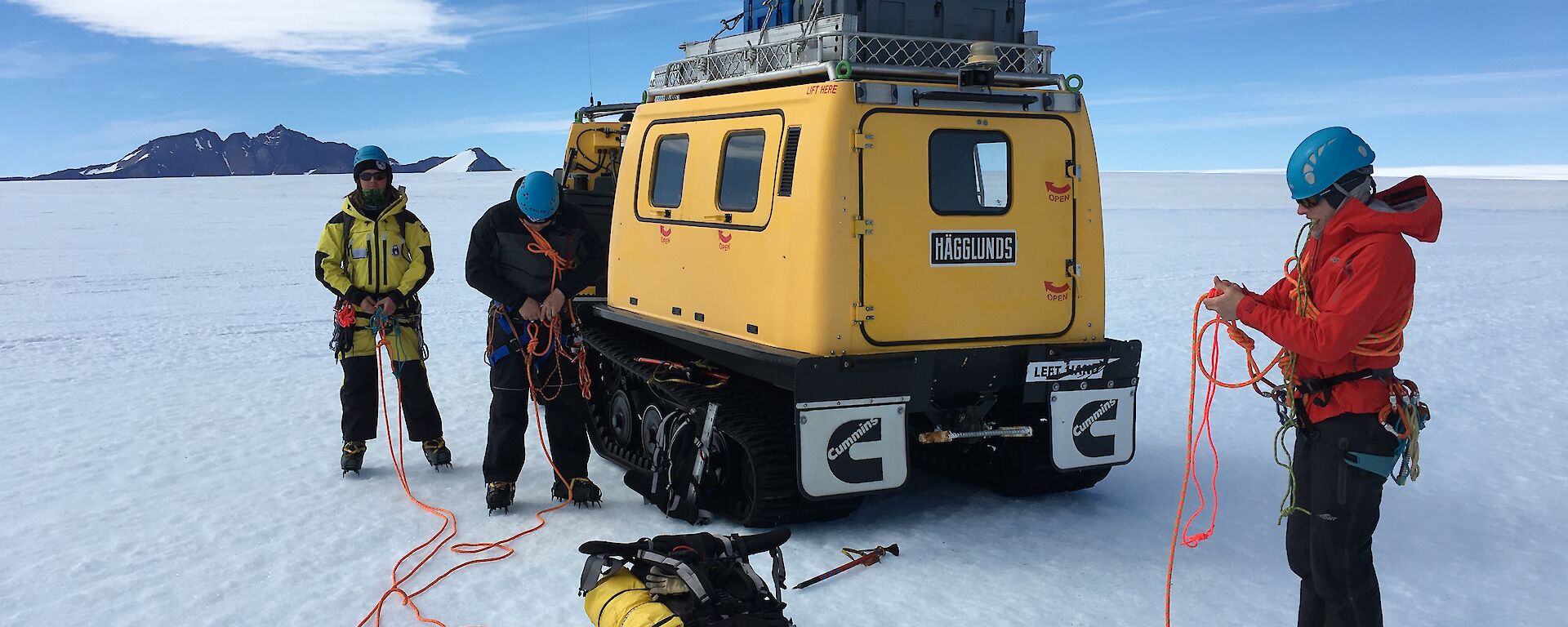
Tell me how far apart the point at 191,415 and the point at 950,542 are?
6.09 metres

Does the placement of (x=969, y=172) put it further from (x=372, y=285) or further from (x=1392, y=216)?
(x=372, y=285)

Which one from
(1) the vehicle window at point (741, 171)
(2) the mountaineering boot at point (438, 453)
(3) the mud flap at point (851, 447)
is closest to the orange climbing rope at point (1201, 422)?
(3) the mud flap at point (851, 447)

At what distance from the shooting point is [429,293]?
16609 millimetres

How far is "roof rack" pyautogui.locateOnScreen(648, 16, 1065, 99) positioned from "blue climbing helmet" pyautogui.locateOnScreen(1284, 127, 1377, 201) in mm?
2332

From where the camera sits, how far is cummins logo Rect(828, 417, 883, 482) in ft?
18.0

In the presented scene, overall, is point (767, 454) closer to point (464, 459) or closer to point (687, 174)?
point (687, 174)

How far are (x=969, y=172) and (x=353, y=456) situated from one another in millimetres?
4163

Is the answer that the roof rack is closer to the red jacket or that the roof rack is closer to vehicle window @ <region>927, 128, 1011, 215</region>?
vehicle window @ <region>927, 128, 1011, 215</region>

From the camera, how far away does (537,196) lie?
6230 millimetres

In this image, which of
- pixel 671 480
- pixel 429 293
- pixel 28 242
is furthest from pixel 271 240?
pixel 671 480

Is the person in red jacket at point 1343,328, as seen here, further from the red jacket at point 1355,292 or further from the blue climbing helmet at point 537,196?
the blue climbing helmet at point 537,196

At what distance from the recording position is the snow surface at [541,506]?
192 inches

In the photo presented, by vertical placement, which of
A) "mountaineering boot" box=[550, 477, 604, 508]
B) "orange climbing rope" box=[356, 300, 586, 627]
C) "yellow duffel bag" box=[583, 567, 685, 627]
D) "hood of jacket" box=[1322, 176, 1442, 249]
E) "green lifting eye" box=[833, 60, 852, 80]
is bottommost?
"orange climbing rope" box=[356, 300, 586, 627]

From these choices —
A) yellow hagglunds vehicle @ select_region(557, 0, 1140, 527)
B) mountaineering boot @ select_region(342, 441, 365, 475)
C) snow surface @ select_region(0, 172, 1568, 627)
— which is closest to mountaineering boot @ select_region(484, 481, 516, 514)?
snow surface @ select_region(0, 172, 1568, 627)
